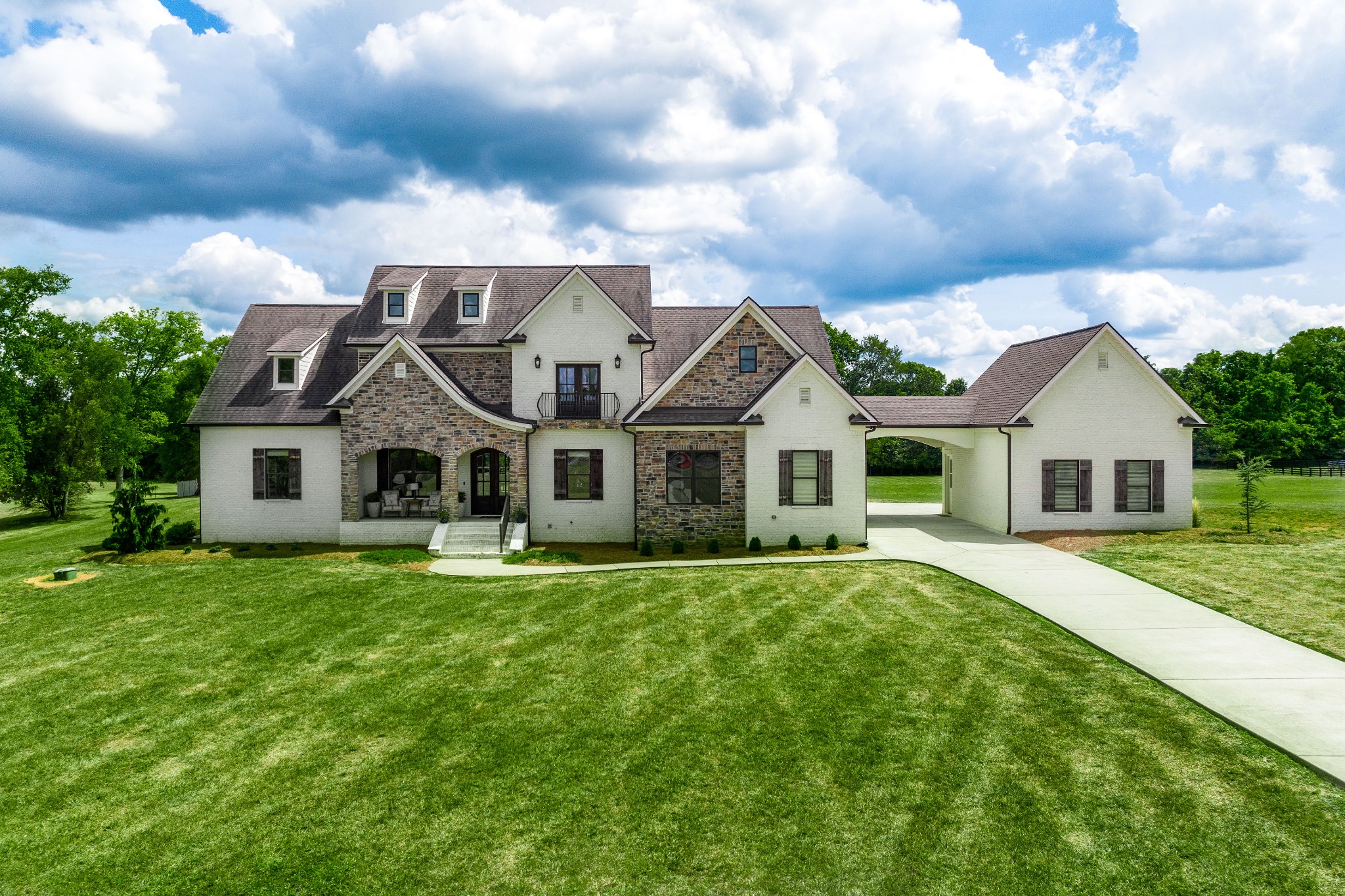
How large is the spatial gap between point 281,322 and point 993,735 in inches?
1054

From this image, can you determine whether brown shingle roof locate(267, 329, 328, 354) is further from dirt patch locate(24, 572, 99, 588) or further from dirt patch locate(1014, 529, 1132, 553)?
dirt patch locate(1014, 529, 1132, 553)

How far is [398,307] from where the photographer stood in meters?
24.5

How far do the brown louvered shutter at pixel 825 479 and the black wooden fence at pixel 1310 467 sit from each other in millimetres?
50877

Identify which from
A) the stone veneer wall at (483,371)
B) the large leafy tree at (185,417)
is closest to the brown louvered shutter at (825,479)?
the stone veneer wall at (483,371)

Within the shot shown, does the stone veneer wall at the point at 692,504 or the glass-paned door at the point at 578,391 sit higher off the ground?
the glass-paned door at the point at 578,391

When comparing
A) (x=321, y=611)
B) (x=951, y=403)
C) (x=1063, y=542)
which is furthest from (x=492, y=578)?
(x=951, y=403)

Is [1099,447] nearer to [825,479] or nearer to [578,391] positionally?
[825,479]

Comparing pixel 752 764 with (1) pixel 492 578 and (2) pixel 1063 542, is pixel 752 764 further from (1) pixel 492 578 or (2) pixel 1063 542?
A: (2) pixel 1063 542

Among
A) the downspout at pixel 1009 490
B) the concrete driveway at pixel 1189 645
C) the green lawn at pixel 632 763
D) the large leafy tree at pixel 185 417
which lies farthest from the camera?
the large leafy tree at pixel 185 417

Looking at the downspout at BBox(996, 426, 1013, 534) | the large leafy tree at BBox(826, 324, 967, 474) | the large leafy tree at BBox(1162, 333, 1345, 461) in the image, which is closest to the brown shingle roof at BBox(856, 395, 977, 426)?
the downspout at BBox(996, 426, 1013, 534)

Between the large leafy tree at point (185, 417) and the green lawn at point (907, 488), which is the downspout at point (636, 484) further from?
the large leafy tree at point (185, 417)

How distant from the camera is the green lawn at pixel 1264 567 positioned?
12.5 m

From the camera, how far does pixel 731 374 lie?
22.2 meters

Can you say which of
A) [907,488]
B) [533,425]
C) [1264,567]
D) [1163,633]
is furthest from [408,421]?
[907,488]
